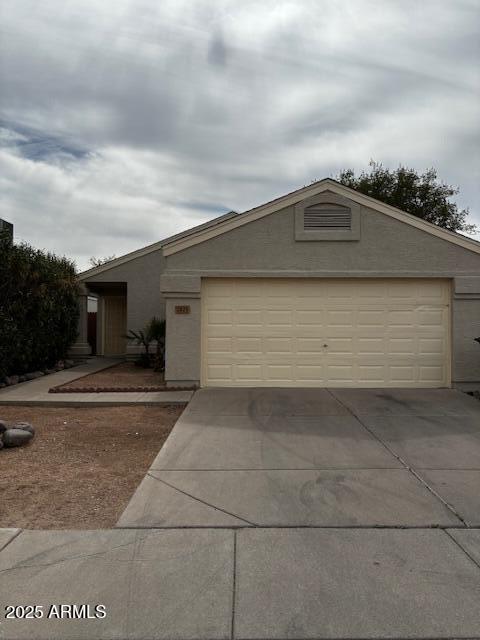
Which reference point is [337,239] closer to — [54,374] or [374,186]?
[54,374]

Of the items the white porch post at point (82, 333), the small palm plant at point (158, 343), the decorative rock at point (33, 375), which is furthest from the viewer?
the white porch post at point (82, 333)

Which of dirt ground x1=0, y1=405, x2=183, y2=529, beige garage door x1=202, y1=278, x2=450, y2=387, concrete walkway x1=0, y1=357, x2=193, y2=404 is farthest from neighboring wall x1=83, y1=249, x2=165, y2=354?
dirt ground x1=0, y1=405, x2=183, y2=529

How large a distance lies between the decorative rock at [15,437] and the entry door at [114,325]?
539 inches

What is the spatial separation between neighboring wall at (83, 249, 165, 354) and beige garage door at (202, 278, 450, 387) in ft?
23.7

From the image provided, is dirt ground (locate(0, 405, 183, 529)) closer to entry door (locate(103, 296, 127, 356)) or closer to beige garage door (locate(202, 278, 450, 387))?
beige garage door (locate(202, 278, 450, 387))

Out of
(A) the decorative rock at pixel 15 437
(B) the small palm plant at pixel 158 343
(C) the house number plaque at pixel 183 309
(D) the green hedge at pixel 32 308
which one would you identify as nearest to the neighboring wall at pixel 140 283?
(B) the small palm plant at pixel 158 343

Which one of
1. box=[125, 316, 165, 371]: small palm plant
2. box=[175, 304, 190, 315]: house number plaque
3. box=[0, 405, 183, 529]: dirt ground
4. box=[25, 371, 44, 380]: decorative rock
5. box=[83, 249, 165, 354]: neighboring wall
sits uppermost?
box=[83, 249, 165, 354]: neighboring wall

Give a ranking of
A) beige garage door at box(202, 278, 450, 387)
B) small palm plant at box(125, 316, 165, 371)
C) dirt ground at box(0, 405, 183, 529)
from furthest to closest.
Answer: small palm plant at box(125, 316, 165, 371)
beige garage door at box(202, 278, 450, 387)
dirt ground at box(0, 405, 183, 529)

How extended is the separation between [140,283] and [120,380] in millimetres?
6058

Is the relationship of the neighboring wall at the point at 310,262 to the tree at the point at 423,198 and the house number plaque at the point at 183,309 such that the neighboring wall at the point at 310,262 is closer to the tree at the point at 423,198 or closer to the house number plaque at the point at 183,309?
the house number plaque at the point at 183,309

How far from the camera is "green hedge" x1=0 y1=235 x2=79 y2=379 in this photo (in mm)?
11984

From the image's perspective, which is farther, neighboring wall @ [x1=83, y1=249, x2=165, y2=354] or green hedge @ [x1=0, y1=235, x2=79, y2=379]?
neighboring wall @ [x1=83, y1=249, x2=165, y2=354]

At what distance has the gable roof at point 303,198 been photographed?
11320mm

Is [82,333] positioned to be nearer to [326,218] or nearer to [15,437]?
[326,218]
